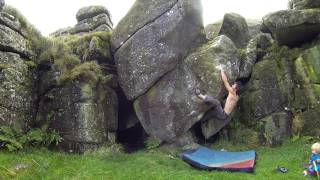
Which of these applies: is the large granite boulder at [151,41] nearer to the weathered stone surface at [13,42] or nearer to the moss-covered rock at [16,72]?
the moss-covered rock at [16,72]

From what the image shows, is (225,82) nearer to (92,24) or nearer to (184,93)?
(184,93)

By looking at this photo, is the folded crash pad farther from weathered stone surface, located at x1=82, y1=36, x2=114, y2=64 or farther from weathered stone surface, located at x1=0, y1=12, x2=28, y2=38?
weathered stone surface, located at x1=0, y1=12, x2=28, y2=38

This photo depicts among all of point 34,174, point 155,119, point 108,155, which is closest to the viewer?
point 34,174

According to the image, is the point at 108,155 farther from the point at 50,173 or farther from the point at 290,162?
the point at 290,162

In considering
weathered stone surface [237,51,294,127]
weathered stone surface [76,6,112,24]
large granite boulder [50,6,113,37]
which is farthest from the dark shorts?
weathered stone surface [76,6,112,24]

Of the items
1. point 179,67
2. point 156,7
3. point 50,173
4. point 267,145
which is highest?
point 156,7

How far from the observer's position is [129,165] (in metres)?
20.5

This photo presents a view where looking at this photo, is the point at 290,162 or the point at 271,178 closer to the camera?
the point at 271,178

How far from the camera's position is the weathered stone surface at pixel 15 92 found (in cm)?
2186

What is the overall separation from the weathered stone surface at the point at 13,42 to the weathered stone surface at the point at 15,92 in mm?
404

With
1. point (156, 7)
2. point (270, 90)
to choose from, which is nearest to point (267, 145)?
point (270, 90)

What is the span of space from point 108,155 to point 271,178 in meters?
9.08

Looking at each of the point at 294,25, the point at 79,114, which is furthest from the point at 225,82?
the point at 79,114

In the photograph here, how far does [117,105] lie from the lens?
83.6 ft
